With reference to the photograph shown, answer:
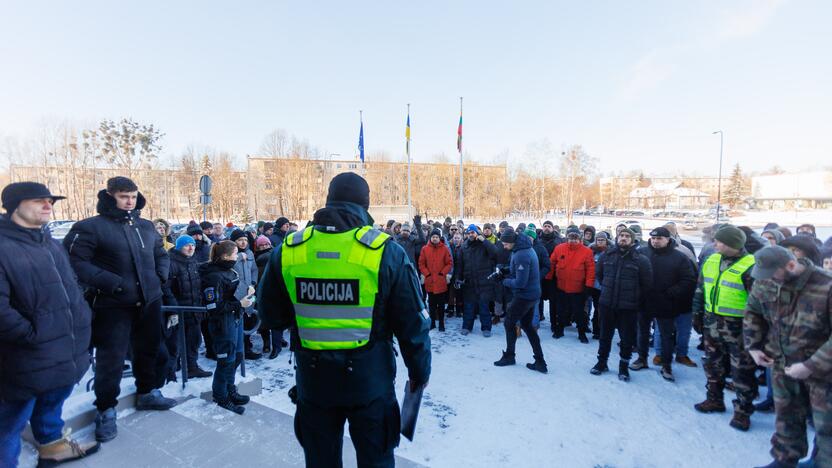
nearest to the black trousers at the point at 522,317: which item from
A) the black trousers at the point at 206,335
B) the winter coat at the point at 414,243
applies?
the winter coat at the point at 414,243

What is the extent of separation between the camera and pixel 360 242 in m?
1.85

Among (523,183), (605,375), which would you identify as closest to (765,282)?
(605,375)

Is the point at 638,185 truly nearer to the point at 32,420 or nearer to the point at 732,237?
the point at 732,237

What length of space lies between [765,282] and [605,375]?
2.58 metres

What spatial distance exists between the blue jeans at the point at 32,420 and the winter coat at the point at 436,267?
5525 millimetres

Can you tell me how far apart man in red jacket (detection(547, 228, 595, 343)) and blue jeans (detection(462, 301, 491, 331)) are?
1200mm

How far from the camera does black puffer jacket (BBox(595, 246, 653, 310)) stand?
198 inches

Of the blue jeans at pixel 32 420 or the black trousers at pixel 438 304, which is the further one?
the black trousers at pixel 438 304

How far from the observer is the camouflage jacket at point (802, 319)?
2740 millimetres

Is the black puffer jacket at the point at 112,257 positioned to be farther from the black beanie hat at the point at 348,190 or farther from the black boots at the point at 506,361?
the black boots at the point at 506,361

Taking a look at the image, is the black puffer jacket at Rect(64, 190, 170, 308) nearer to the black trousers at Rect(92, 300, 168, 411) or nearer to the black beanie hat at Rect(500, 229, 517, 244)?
the black trousers at Rect(92, 300, 168, 411)

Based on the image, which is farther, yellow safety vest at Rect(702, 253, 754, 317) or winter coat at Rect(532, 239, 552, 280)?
winter coat at Rect(532, 239, 552, 280)

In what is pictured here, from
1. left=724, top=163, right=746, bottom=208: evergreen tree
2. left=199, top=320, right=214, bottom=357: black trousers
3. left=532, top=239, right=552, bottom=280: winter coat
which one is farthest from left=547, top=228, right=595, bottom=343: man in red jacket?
left=724, top=163, right=746, bottom=208: evergreen tree

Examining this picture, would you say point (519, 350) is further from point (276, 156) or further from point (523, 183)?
point (523, 183)
